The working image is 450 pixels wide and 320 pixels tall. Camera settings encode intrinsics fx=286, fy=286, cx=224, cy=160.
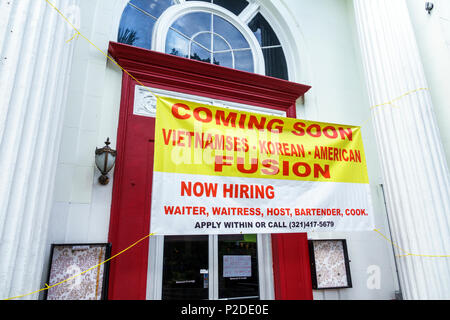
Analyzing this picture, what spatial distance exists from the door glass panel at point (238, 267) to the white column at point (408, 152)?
1.50 metres

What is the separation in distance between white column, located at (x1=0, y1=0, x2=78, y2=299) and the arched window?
1.56 m

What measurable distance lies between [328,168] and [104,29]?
9.32ft

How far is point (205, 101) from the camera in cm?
351

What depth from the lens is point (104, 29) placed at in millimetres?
Answer: 3182

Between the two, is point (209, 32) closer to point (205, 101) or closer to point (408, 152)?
point (205, 101)

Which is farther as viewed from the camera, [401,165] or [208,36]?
[208,36]

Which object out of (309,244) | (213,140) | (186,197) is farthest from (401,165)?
(186,197)

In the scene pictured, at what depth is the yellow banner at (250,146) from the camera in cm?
234

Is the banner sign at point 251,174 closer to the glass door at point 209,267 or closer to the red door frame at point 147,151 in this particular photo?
the red door frame at point 147,151

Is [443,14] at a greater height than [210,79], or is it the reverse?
[443,14]

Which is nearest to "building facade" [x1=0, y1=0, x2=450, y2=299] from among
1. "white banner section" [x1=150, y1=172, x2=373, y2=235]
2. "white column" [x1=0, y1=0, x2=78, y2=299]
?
"white column" [x1=0, y1=0, x2=78, y2=299]

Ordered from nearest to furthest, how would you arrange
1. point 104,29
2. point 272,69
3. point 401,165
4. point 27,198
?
point 27,198, point 401,165, point 104,29, point 272,69

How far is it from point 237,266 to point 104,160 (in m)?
1.83

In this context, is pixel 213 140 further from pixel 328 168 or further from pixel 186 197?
pixel 328 168
